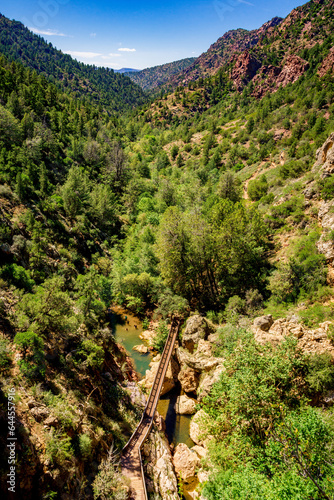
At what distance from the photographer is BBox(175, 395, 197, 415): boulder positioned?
2027cm

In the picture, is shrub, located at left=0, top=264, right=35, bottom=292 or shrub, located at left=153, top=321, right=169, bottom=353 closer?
shrub, located at left=0, top=264, right=35, bottom=292

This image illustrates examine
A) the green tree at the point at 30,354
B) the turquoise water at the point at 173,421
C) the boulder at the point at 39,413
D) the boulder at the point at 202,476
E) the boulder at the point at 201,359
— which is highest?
the green tree at the point at 30,354

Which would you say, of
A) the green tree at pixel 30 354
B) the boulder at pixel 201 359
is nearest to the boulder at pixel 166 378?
the boulder at pixel 201 359

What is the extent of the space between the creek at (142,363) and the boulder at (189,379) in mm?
1083

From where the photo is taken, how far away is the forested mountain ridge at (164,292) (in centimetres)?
1052

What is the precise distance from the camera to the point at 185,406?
20.5 metres

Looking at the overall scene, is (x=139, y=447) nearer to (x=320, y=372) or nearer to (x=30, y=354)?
(x=30, y=354)

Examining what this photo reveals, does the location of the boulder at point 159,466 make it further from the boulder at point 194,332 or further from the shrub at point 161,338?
the shrub at point 161,338

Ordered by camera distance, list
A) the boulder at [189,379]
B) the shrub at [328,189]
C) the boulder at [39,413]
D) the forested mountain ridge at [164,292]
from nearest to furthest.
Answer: the forested mountain ridge at [164,292]
the boulder at [39,413]
the boulder at [189,379]
the shrub at [328,189]

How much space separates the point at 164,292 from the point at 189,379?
1078cm

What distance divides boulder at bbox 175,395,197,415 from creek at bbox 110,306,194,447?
290mm

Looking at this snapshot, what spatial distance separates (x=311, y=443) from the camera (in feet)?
31.2

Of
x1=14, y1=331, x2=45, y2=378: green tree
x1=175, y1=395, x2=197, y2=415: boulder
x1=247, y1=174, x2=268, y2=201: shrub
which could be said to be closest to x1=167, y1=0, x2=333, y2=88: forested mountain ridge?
x1=247, y1=174, x2=268, y2=201: shrub

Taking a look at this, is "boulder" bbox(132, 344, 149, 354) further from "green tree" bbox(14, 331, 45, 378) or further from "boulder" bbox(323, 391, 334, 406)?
"boulder" bbox(323, 391, 334, 406)
